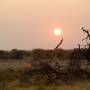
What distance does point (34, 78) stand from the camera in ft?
87.9

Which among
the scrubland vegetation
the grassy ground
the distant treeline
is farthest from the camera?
the distant treeline

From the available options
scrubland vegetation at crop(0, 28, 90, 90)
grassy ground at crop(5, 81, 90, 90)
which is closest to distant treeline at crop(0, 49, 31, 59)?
scrubland vegetation at crop(0, 28, 90, 90)

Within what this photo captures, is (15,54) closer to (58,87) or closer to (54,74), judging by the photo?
(54,74)

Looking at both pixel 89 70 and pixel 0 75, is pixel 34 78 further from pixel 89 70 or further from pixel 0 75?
pixel 89 70

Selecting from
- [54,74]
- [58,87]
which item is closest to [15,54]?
[54,74]

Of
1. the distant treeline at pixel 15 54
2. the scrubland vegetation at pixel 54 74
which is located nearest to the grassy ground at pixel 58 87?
the scrubland vegetation at pixel 54 74

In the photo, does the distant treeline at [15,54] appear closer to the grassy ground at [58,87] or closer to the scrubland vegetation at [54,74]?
the scrubland vegetation at [54,74]

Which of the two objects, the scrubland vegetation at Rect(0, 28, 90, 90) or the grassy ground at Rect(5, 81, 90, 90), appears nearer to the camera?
the grassy ground at Rect(5, 81, 90, 90)

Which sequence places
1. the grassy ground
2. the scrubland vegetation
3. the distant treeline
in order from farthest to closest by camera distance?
the distant treeline → the scrubland vegetation → the grassy ground

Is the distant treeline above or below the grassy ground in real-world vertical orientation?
above

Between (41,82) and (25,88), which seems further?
(41,82)

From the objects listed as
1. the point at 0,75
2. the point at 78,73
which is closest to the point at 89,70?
the point at 78,73

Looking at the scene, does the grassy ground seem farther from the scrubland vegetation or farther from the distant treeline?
the distant treeline

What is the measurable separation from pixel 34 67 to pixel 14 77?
137 cm
